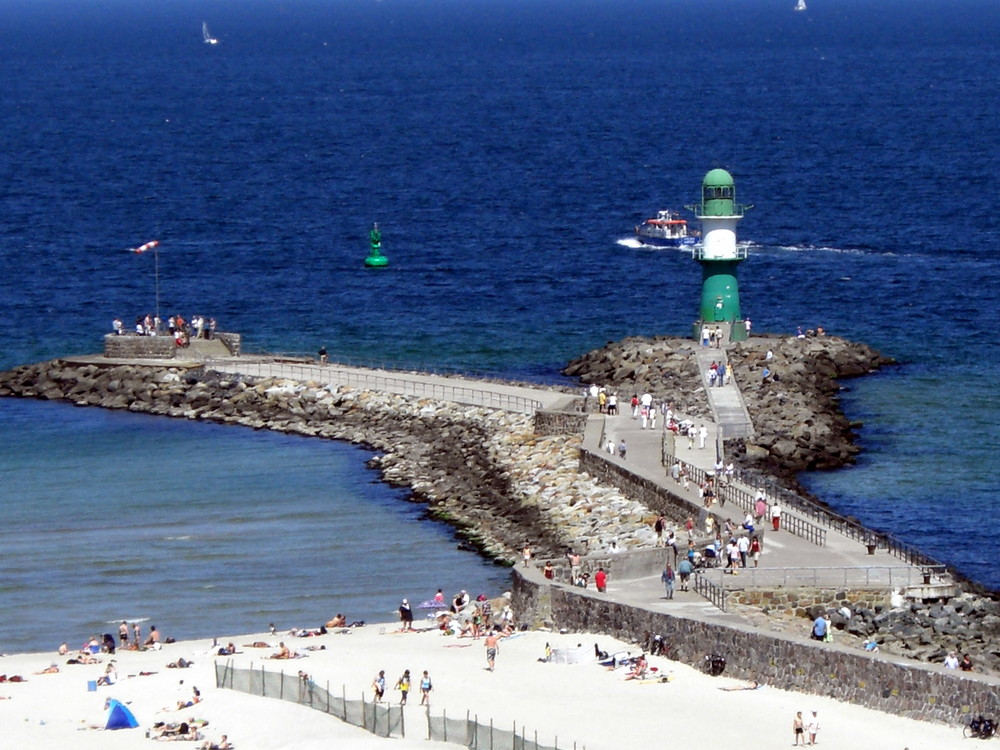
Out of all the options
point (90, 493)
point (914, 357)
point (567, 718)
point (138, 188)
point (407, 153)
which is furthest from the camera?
point (407, 153)

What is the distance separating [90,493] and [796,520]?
21.1m

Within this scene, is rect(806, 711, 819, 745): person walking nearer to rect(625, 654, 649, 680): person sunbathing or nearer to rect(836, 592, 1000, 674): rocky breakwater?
rect(625, 654, 649, 680): person sunbathing

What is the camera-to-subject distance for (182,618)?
53656mm

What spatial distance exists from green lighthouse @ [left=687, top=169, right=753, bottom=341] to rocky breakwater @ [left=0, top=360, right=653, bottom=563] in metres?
11.0

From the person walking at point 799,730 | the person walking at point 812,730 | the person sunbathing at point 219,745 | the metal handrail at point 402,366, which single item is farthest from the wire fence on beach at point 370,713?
the metal handrail at point 402,366

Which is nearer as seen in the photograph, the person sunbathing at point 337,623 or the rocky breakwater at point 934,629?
the rocky breakwater at point 934,629

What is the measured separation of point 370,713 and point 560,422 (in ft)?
82.2

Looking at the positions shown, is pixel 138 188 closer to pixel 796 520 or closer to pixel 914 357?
pixel 914 357

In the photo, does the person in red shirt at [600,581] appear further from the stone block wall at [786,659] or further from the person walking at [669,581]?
the person walking at [669,581]

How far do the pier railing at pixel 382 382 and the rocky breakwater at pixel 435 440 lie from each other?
1.79ft

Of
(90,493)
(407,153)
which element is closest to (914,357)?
(90,493)

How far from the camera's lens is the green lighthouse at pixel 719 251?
77.8 m

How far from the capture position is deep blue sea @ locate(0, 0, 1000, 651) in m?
58.7

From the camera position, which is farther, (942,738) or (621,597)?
(621,597)
